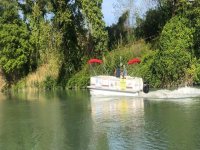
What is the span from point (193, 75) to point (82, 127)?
2179cm

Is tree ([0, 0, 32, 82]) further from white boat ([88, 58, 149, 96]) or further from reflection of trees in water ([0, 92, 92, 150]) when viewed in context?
reflection of trees in water ([0, 92, 92, 150])

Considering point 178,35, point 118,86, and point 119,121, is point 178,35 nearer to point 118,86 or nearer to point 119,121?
point 118,86

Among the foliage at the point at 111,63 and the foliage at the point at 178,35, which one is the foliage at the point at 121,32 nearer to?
the foliage at the point at 111,63

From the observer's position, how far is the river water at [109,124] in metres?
19.8

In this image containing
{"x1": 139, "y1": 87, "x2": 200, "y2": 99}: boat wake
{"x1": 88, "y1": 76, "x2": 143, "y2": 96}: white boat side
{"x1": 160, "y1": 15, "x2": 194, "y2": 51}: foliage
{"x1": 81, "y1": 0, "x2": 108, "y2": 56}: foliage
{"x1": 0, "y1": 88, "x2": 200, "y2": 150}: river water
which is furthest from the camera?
{"x1": 81, "y1": 0, "x2": 108, "y2": 56}: foliage

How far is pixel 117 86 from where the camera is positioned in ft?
129

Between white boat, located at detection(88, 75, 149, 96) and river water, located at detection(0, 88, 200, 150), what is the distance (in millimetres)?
1280

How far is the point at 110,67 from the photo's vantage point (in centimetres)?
5444

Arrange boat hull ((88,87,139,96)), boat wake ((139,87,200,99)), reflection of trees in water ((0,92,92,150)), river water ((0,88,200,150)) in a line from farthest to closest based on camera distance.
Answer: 1. boat hull ((88,87,139,96))
2. boat wake ((139,87,200,99))
3. reflection of trees in water ((0,92,92,150))
4. river water ((0,88,200,150))

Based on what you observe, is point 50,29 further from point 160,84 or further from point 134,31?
point 160,84

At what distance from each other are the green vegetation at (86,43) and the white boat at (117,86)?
298 inches

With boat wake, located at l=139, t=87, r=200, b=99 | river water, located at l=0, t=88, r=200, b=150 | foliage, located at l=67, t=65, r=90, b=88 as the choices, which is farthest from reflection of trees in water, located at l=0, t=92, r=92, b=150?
foliage, located at l=67, t=65, r=90, b=88

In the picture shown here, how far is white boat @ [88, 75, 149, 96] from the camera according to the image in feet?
125

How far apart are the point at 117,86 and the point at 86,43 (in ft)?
77.4
